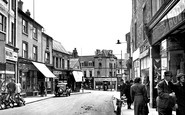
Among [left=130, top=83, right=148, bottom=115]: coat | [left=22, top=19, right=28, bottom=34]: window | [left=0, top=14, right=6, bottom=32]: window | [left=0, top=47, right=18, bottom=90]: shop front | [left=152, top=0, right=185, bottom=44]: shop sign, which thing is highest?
[left=22, top=19, right=28, bottom=34]: window

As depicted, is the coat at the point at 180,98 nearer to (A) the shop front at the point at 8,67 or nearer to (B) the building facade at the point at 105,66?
(A) the shop front at the point at 8,67

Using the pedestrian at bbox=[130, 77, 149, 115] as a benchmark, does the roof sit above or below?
above

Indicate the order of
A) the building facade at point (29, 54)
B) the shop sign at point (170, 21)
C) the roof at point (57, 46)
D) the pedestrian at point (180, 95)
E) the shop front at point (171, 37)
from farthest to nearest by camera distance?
1. the roof at point (57, 46)
2. the building facade at point (29, 54)
3. the shop front at point (171, 37)
4. the shop sign at point (170, 21)
5. the pedestrian at point (180, 95)

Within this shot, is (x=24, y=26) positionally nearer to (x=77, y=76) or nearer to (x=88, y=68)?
(x=77, y=76)

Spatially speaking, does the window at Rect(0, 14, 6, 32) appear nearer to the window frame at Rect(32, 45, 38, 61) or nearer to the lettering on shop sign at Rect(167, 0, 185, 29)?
the window frame at Rect(32, 45, 38, 61)

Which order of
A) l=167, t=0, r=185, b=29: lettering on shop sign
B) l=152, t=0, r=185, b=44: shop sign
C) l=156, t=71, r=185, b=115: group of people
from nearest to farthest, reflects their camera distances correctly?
l=156, t=71, r=185, b=115: group of people, l=167, t=0, r=185, b=29: lettering on shop sign, l=152, t=0, r=185, b=44: shop sign

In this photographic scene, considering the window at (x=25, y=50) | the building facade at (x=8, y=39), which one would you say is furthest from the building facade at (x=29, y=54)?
the building facade at (x=8, y=39)

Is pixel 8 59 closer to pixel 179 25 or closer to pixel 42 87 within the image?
pixel 42 87

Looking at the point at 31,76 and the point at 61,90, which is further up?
the point at 31,76

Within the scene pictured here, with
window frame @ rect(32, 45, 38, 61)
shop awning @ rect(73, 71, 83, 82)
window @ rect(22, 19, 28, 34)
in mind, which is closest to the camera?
window @ rect(22, 19, 28, 34)

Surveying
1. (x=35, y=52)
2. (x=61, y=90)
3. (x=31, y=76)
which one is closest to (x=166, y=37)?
(x=61, y=90)

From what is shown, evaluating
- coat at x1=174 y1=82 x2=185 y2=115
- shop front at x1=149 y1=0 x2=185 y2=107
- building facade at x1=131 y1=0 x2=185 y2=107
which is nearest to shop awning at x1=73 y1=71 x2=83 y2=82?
building facade at x1=131 y1=0 x2=185 y2=107

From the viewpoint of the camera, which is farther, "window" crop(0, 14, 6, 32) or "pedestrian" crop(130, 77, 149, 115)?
"window" crop(0, 14, 6, 32)

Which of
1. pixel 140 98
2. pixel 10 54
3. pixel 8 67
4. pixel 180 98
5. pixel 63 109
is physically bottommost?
pixel 63 109
